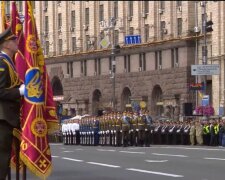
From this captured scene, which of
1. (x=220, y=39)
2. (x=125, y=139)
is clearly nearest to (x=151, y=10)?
(x=220, y=39)

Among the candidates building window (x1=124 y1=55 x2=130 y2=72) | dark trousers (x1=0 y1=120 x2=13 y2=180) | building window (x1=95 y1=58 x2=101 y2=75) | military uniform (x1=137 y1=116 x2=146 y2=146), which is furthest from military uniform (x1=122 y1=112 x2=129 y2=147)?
building window (x1=95 y1=58 x2=101 y2=75)

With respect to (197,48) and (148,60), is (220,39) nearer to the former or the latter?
(197,48)

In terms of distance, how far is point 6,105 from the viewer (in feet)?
30.0

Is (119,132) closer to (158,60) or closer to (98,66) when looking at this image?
(158,60)

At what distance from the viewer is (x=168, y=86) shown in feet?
227

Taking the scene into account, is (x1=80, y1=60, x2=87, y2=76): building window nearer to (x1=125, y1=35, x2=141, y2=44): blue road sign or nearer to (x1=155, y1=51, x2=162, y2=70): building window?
(x1=155, y1=51, x2=162, y2=70): building window

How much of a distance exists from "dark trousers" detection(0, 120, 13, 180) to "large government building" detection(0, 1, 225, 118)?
4936 centimetres

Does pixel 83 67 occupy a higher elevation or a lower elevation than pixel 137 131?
higher

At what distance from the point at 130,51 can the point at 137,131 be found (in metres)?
36.2

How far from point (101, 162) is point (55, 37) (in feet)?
209

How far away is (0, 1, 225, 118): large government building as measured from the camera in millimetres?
65625

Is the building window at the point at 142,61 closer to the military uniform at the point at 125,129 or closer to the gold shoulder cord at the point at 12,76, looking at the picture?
the military uniform at the point at 125,129

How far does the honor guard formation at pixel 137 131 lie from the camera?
128 ft

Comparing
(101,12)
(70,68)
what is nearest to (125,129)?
(101,12)
